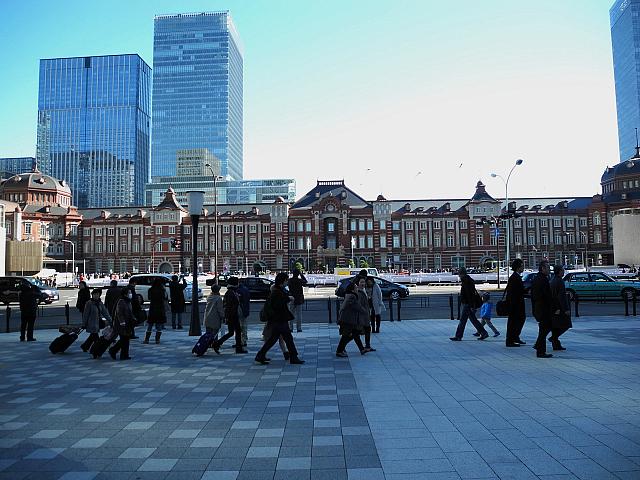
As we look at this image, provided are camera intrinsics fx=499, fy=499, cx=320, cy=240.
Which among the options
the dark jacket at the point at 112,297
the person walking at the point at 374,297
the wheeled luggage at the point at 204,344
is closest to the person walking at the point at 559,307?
the person walking at the point at 374,297

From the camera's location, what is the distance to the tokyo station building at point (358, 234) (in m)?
83.1

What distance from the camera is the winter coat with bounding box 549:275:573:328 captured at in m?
10.4

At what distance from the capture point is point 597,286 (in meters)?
26.3

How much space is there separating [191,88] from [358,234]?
10576cm

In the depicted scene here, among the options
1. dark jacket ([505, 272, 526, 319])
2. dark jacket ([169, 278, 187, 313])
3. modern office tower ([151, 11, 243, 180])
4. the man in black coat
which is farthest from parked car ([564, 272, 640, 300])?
modern office tower ([151, 11, 243, 180])

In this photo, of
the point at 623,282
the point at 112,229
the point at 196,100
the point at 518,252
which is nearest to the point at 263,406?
the point at 623,282

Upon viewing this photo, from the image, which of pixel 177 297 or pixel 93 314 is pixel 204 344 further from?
pixel 177 297

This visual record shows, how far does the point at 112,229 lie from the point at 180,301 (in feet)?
262

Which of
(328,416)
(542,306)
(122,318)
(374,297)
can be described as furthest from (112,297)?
(542,306)

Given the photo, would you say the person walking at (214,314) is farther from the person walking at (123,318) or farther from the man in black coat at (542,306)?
the man in black coat at (542,306)

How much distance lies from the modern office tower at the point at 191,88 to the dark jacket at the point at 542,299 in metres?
160

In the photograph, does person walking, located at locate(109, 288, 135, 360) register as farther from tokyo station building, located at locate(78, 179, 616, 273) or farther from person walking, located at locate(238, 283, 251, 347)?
tokyo station building, located at locate(78, 179, 616, 273)

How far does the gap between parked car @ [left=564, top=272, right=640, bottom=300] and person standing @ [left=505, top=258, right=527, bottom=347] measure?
16178mm

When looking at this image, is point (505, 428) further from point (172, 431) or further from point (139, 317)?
point (139, 317)
